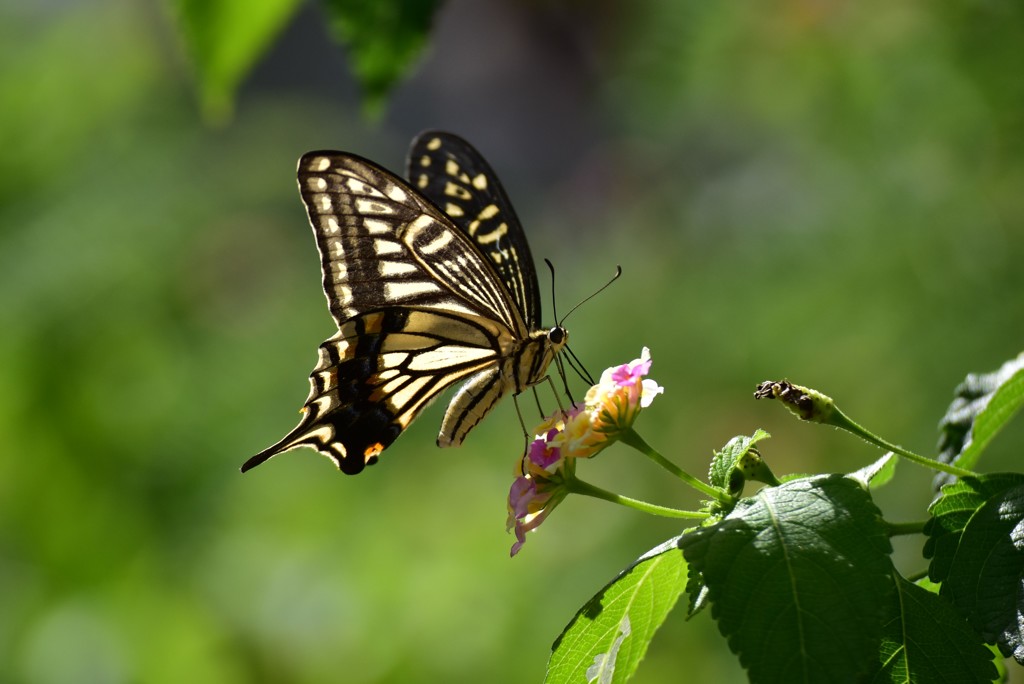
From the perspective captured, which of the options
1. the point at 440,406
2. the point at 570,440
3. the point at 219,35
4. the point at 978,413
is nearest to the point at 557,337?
the point at 570,440

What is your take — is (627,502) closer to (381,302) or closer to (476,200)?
(381,302)

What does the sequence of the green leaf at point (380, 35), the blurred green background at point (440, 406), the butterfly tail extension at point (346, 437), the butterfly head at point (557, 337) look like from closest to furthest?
the green leaf at point (380, 35), the butterfly tail extension at point (346, 437), the butterfly head at point (557, 337), the blurred green background at point (440, 406)

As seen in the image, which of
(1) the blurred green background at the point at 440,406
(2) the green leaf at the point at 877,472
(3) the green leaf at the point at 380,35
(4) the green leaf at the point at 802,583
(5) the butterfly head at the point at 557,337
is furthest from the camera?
(1) the blurred green background at the point at 440,406

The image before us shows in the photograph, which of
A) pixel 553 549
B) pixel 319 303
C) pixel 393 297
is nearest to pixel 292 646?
pixel 553 549

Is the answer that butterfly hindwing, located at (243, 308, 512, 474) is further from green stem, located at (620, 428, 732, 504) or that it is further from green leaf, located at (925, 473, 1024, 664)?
green leaf, located at (925, 473, 1024, 664)

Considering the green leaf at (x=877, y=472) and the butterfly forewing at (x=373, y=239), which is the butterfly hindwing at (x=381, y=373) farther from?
the green leaf at (x=877, y=472)

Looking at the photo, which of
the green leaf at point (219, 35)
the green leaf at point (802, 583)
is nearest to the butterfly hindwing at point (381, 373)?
the green leaf at point (219, 35)
